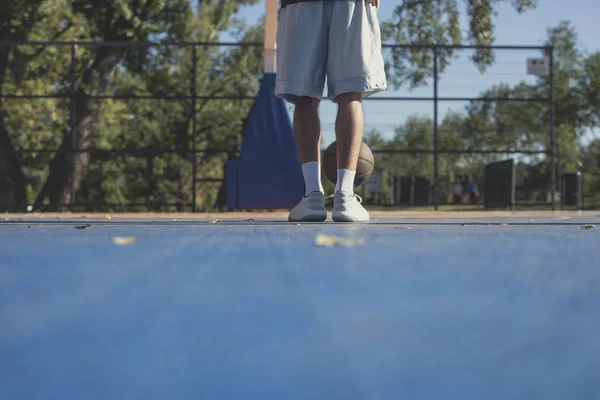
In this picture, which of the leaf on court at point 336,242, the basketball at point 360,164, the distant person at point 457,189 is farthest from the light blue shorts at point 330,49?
the distant person at point 457,189

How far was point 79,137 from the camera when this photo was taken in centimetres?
818

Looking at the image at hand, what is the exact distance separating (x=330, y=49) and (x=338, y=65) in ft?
0.25

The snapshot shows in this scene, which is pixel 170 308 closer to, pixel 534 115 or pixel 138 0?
pixel 138 0

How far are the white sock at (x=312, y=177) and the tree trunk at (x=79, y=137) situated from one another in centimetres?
538

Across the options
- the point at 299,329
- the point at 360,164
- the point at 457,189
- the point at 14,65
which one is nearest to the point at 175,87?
the point at 457,189

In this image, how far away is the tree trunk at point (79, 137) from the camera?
26.9 ft

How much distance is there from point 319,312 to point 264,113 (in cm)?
499

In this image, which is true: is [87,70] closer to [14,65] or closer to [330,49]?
[14,65]

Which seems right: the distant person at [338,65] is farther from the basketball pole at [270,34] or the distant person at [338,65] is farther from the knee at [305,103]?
the basketball pole at [270,34]

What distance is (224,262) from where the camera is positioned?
1.18 metres

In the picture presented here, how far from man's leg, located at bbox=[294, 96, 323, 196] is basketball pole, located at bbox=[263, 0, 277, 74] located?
1053mm

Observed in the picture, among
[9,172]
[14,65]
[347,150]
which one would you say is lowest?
[347,150]

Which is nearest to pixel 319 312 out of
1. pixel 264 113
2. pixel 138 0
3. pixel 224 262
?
pixel 224 262

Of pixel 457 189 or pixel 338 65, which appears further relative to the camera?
pixel 457 189
